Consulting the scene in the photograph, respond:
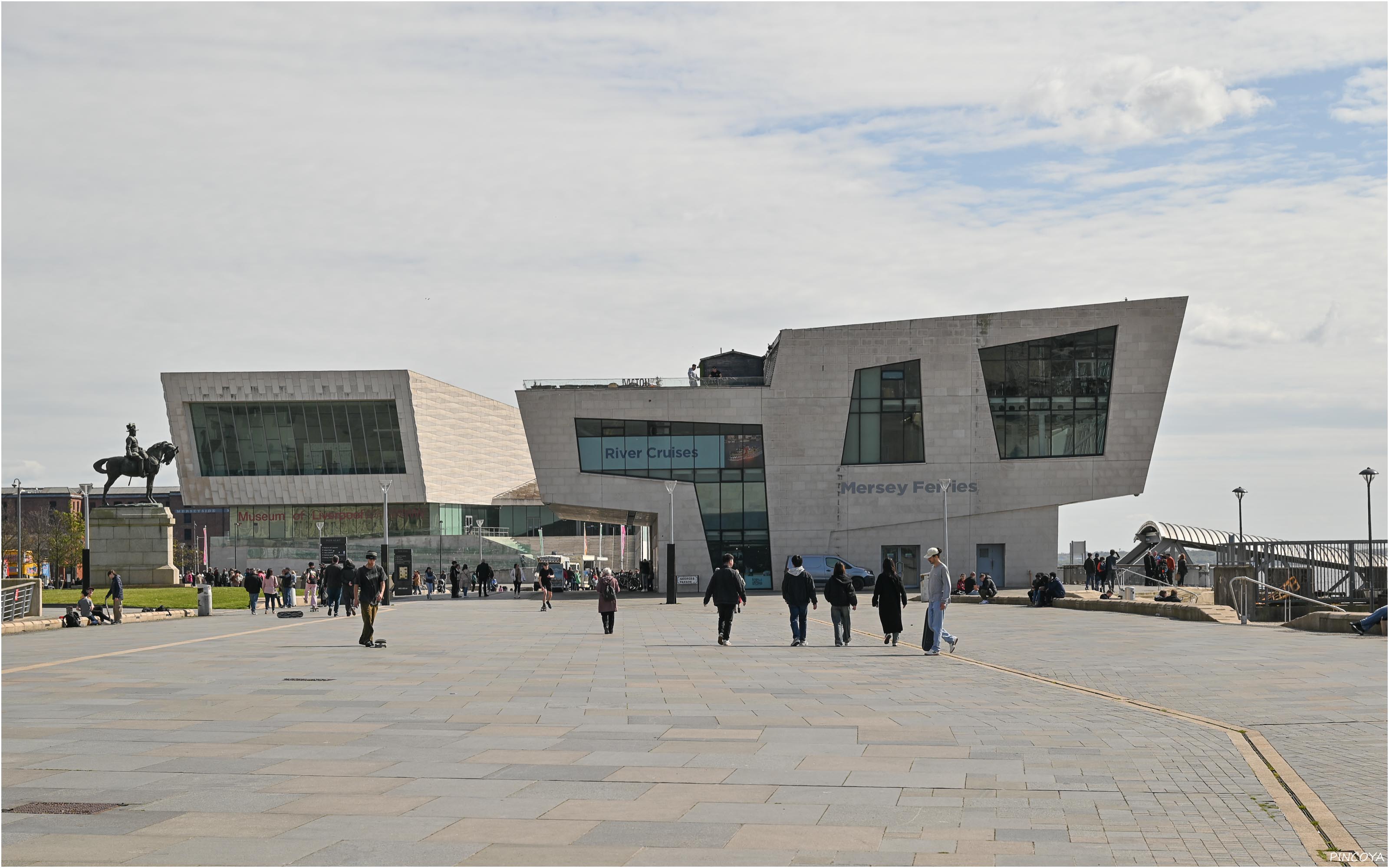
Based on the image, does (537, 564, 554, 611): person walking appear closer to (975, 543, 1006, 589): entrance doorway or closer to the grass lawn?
the grass lawn

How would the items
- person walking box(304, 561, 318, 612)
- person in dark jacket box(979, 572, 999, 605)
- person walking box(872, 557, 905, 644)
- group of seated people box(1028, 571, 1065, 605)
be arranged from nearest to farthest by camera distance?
person walking box(872, 557, 905, 644) < group of seated people box(1028, 571, 1065, 605) < person walking box(304, 561, 318, 612) < person in dark jacket box(979, 572, 999, 605)

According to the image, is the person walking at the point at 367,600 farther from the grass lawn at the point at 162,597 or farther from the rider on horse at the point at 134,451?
the rider on horse at the point at 134,451

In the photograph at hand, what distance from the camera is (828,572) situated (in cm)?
5691

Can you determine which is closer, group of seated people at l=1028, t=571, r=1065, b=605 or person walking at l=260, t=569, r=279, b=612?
group of seated people at l=1028, t=571, r=1065, b=605

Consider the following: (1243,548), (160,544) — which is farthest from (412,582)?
(1243,548)

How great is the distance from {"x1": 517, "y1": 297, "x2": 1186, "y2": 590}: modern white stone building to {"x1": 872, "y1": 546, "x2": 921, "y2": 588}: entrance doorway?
0.24 feet

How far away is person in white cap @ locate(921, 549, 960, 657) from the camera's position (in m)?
21.3

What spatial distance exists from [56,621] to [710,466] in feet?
105

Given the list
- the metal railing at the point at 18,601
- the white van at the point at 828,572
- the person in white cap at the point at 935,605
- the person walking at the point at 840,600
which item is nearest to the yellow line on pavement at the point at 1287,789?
the person in white cap at the point at 935,605

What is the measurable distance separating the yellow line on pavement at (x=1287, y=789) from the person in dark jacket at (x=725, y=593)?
35.5ft

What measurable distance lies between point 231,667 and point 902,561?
4516 centimetres

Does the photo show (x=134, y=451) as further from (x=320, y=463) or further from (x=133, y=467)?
(x=320, y=463)

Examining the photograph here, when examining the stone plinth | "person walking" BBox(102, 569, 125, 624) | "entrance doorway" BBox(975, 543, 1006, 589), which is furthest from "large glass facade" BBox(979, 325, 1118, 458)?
"person walking" BBox(102, 569, 125, 624)

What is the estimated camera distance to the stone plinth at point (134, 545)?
58.6m
